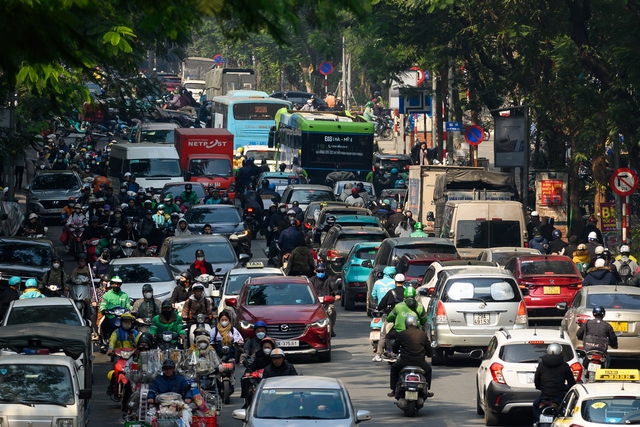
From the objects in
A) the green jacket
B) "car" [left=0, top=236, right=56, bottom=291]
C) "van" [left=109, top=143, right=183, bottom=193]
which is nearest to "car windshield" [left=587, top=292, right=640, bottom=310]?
the green jacket

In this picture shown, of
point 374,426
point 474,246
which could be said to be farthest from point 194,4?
point 474,246

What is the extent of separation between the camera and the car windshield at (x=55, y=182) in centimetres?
4531

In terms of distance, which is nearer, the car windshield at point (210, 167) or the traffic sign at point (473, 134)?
the traffic sign at point (473, 134)

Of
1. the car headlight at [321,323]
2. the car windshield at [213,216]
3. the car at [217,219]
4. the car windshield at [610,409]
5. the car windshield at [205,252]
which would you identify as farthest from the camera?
the car windshield at [213,216]

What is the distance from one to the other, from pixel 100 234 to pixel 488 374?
18921mm

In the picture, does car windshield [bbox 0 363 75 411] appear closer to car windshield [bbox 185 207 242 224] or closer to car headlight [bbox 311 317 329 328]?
car headlight [bbox 311 317 329 328]

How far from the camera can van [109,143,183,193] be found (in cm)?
4706

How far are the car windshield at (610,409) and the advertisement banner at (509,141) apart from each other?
83.9ft

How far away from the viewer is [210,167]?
49.5 metres

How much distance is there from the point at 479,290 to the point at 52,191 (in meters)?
25.7

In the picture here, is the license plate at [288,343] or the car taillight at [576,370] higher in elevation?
the car taillight at [576,370]

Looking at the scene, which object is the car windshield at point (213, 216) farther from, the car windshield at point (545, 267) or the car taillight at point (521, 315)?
the car taillight at point (521, 315)

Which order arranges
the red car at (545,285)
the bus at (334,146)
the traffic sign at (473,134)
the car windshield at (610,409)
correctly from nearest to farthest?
the car windshield at (610,409) → the red car at (545,285) → the traffic sign at (473,134) → the bus at (334,146)

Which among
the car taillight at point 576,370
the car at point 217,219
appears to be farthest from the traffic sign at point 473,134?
the car taillight at point 576,370
